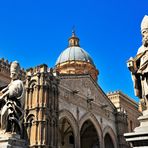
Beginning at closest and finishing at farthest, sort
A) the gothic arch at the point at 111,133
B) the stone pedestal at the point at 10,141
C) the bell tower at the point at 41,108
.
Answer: the stone pedestal at the point at 10,141
the bell tower at the point at 41,108
the gothic arch at the point at 111,133

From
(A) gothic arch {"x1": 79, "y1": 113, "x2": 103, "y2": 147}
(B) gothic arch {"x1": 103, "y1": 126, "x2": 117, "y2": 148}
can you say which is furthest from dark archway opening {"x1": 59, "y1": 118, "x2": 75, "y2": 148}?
(B) gothic arch {"x1": 103, "y1": 126, "x2": 117, "y2": 148}

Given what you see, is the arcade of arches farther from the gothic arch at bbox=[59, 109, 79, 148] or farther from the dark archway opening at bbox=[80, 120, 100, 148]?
the gothic arch at bbox=[59, 109, 79, 148]

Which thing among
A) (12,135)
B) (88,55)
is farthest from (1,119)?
(88,55)

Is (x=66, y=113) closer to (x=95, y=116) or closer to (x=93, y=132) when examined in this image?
(x=95, y=116)

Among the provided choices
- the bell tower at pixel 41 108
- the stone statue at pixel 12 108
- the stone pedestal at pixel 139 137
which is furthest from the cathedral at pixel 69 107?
the stone pedestal at pixel 139 137

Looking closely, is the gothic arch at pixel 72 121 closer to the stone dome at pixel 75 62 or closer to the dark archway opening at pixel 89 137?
the dark archway opening at pixel 89 137

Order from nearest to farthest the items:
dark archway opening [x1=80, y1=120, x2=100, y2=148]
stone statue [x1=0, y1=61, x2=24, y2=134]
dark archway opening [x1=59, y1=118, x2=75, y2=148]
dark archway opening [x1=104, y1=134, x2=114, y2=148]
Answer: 1. stone statue [x1=0, y1=61, x2=24, y2=134]
2. dark archway opening [x1=59, y1=118, x2=75, y2=148]
3. dark archway opening [x1=80, y1=120, x2=100, y2=148]
4. dark archway opening [x1=104, y1=134, x2=114, y2=148]

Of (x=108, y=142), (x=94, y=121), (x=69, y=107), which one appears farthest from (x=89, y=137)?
(x=69, y=107)

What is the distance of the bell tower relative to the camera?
24.5 meters

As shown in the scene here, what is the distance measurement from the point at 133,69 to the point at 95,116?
91.3ft

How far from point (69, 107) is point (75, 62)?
608 inches

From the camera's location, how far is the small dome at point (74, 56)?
4494cm

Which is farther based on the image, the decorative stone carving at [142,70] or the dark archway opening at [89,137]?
the dark archway opening at [89,137]

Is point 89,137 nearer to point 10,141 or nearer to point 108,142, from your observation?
point 108,142
